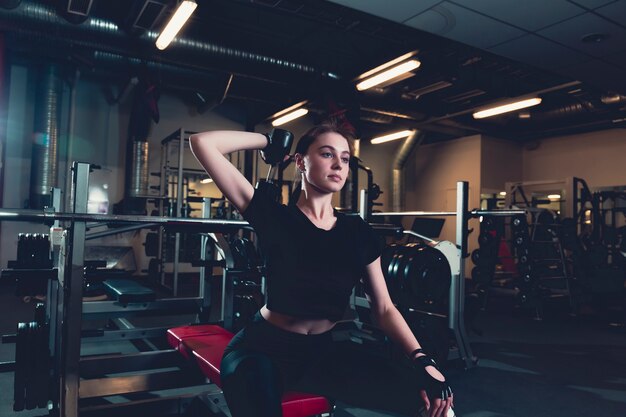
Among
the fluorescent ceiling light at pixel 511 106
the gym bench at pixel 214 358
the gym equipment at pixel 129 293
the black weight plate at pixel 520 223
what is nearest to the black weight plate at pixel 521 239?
the black weight plate at pixel 520 223

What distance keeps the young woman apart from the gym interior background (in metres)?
1.35

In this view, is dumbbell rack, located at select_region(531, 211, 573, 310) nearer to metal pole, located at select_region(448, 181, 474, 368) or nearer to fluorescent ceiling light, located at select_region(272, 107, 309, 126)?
metal pole, located at select_region(448, 181, 474, 368)

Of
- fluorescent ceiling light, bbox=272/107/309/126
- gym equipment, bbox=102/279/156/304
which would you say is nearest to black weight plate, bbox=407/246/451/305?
gym equipment, bbox=102/279/156/304

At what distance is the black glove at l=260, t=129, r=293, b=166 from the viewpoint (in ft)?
4.26

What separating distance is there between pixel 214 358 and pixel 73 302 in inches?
24.9

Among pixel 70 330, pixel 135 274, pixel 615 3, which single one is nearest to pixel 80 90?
pixel 135 274

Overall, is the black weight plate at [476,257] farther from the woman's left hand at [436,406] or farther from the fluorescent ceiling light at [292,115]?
the woman's left hand at [436,406]

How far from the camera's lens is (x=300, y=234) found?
1.19m

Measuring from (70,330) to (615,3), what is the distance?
421cm

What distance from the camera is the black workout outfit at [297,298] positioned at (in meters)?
1.11

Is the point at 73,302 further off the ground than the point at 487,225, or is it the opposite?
the point at 487,225

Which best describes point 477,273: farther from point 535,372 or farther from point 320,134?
point 320,134

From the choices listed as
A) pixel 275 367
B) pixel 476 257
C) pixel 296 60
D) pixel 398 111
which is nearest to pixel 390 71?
pixel 296 60

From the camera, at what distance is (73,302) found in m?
1.86
